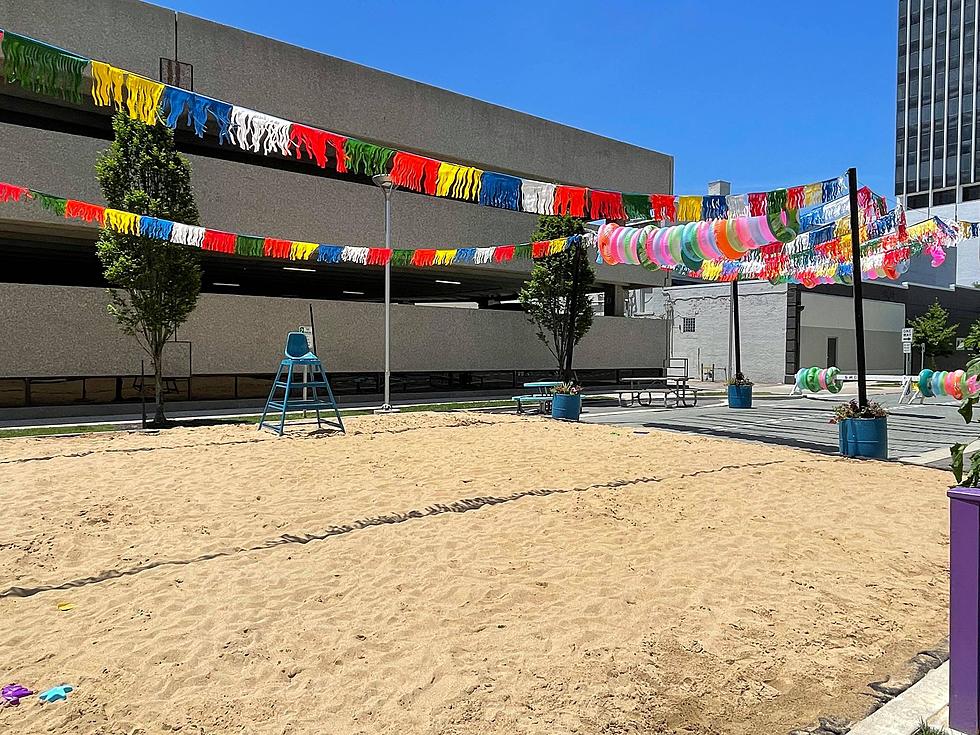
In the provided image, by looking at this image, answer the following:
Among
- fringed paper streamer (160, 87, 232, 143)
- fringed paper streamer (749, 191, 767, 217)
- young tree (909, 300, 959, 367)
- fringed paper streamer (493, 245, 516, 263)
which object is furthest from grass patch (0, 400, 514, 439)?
young tree (909, 300, 959, 367)

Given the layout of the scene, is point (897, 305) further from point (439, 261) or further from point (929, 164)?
point (929, 164)

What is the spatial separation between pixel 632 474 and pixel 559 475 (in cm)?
86

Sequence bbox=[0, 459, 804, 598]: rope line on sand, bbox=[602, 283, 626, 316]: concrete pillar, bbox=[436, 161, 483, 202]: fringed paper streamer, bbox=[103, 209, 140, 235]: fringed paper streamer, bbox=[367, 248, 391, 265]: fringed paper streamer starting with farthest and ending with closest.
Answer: bbox=[602, 283, 626, 316]: concrete pillar
bbox=[367, 248, 391, 265]: fringed paper streamer
bbox=[103, 209, 140, 235]: fringed paper streamer
bbox=[436, 161, 483, 202]: fringed paper streamer
bbox=[0, 459, 804, 598]: rope line on sand

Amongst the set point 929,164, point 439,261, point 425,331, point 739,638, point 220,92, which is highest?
point 929,164

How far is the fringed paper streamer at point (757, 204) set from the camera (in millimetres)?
9344

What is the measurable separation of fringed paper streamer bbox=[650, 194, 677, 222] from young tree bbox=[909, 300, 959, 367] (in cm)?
3679

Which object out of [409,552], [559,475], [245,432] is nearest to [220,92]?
[245,432]

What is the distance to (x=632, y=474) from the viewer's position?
7668mm

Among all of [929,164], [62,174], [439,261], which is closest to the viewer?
[62,174]

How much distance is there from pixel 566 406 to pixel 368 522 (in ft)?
28.6

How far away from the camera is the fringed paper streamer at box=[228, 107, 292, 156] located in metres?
7.14

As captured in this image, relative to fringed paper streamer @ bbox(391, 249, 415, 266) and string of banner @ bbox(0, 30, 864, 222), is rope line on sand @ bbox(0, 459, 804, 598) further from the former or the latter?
fringed paper streamer @ bbox(391, 249, 415, 266)

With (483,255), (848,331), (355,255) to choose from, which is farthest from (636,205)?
(848,331)

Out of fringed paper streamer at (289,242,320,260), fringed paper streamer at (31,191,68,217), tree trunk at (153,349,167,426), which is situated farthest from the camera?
fringed paper streamer at (289,242,320,260)
